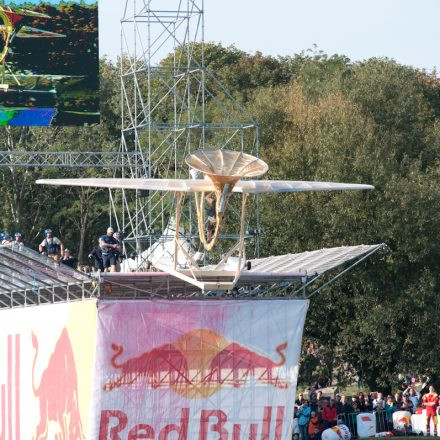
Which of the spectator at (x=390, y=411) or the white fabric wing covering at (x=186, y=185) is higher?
the white fabric wing covering at (x=186, y=185)

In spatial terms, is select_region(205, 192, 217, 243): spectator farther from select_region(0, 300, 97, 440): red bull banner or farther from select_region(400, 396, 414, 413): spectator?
select_region(400, 396, 414, 413): spectator

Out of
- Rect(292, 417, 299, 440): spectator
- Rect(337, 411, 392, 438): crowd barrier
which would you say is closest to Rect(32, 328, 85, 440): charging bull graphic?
Rect(292, 417, 299, 440): spectator

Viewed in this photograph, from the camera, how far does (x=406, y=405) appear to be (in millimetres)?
39188

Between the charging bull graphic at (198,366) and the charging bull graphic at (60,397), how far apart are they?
137cm

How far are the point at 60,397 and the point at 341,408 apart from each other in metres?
10.3

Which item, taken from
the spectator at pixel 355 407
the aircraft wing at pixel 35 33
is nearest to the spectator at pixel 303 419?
the spectator at pixel 355 407

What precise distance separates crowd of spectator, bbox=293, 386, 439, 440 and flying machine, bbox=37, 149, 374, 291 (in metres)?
7.25

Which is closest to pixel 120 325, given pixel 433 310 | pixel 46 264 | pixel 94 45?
pixel 46 264

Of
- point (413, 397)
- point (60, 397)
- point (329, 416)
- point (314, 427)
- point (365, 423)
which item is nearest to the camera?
point (60, 397)

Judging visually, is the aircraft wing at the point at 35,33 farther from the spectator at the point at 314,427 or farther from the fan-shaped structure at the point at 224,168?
the fan-shaped structure at the point at 224,168

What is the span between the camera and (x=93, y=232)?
70.2m

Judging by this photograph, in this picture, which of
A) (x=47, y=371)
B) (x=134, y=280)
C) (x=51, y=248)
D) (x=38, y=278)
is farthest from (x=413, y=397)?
(x=38, y=278)

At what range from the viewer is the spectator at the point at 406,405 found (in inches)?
1539

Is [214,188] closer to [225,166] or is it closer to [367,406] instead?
[225,166]
